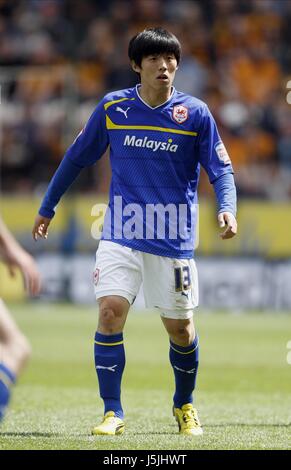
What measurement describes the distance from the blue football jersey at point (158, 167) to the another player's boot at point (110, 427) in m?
1.07

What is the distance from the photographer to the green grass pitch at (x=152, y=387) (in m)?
6.30

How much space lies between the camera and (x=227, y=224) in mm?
6371

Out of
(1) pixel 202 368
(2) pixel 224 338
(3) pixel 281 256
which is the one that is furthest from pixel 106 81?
(1) pixel 202 368

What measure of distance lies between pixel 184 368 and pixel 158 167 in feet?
4.42

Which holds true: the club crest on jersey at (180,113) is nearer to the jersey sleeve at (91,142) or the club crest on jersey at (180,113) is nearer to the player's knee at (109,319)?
the jersey sleeve at (91,142)

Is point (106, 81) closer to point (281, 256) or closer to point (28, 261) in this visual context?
point (281, 256)

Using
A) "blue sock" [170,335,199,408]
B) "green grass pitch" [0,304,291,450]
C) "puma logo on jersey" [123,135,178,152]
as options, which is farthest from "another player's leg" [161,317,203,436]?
"puma logo on jersey" [123,135,178,152]

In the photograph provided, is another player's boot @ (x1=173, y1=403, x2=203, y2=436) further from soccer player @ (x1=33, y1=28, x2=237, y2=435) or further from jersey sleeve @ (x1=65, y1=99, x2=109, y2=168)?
jersey sleeve @ (x1=65, y1=99, x2=109, y2=168)

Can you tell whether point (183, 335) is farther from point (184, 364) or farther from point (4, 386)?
point (4, 386)

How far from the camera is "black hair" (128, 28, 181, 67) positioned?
21.6ft

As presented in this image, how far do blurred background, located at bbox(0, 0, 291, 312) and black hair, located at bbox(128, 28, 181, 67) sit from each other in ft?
41.9

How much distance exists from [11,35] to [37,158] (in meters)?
3.88

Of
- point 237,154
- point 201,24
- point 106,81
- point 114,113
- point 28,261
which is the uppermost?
point 201,24
